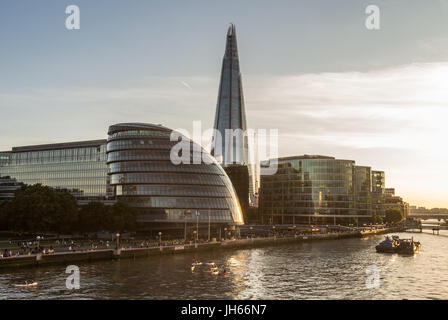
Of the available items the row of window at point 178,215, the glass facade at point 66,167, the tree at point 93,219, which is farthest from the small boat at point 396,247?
the glass facade at point 66,167

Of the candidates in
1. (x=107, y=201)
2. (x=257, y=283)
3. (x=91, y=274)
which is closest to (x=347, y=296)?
(x=257, y=283)

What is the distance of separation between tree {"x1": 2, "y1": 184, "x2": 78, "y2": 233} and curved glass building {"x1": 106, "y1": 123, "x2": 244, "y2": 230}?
2861cm

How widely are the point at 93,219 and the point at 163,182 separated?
92.1ft

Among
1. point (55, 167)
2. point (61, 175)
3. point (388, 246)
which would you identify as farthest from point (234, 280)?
point (55, 167)

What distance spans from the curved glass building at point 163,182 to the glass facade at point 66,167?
62.2 ft

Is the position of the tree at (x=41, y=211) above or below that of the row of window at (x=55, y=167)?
below

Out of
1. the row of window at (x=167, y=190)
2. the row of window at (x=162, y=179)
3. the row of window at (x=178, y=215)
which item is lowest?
the row of window at (x=178, y=215)

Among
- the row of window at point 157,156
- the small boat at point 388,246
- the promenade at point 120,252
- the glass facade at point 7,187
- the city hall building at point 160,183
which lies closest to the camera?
the promenade at point 120,252

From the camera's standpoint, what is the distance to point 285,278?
70562 millimetres

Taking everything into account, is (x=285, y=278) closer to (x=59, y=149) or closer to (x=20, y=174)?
(x=59, y=149)

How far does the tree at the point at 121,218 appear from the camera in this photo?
116688 mm

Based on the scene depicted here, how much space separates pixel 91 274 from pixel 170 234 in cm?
6899

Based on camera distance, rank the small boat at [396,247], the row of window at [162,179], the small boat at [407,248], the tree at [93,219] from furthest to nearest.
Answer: the row of window at [162,179]
the small boat at [396,247]
the small boat at [407,248]
the tree at [93,219]

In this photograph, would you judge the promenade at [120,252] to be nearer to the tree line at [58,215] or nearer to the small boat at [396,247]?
the tree line at [58,215]
